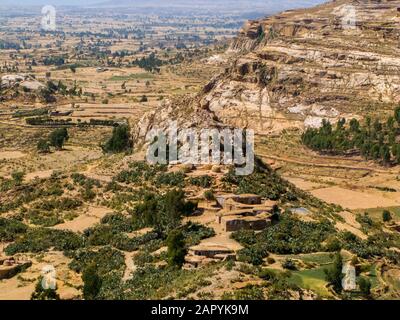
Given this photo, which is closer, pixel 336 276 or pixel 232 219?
pixel 336 276

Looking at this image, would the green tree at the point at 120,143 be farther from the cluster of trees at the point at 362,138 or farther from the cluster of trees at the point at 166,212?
the cluster of trees at the point at 166,212

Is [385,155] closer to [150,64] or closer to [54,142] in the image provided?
[54,142]

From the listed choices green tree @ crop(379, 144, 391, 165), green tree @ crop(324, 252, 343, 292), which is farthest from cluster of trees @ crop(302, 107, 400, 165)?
green tree @ crop(324, 252, 343, 292)

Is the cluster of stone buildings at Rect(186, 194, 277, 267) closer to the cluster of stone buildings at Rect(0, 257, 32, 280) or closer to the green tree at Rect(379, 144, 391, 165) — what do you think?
the cluster of stone buildings at Rect(0, 257, 32, 280)

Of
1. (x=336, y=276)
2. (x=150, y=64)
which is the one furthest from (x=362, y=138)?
(x=150, y=64)

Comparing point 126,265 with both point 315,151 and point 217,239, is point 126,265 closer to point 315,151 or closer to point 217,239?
point 217,239

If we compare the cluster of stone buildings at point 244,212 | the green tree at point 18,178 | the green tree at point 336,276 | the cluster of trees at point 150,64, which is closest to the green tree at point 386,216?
the cluster of stone buildings at point 244,212
